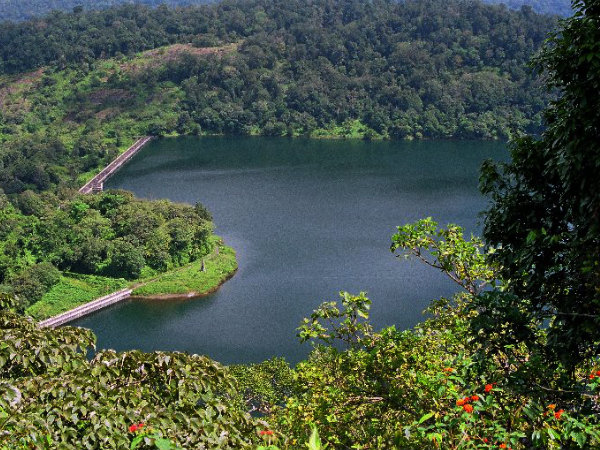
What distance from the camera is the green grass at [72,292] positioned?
44.9 metres

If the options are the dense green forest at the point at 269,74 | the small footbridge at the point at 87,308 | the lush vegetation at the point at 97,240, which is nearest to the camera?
the small footbridge at the point at 87,308

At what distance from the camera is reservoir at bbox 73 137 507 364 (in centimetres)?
4181

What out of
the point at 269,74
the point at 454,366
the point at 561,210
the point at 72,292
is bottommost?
the point at 72,292

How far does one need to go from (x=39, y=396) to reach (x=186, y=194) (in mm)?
67194

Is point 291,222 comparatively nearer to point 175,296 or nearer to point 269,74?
point 175,296

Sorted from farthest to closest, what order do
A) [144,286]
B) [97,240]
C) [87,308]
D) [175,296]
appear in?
1. [97,240]
2. [144,286]
3. [175,296]
4. [87,308]

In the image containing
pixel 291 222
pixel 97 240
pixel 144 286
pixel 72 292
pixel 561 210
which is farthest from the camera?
pixel 291 222

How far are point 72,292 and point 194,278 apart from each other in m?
8.07

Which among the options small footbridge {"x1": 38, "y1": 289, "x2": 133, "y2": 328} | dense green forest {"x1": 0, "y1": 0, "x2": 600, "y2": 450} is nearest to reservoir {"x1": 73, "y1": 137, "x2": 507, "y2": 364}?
small footbridge {"x1": 38, "y1": 289, "x2": 133, "y2": 328}

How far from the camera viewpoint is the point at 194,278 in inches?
1953

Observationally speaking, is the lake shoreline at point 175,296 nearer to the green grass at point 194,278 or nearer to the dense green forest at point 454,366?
the green grass at point 194,278

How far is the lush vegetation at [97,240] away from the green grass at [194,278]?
1.40 meters

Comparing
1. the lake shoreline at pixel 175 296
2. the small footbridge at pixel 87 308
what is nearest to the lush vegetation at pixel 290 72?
the small footbridge at pixel 87 308

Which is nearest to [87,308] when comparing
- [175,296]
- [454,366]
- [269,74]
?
[175,296]
